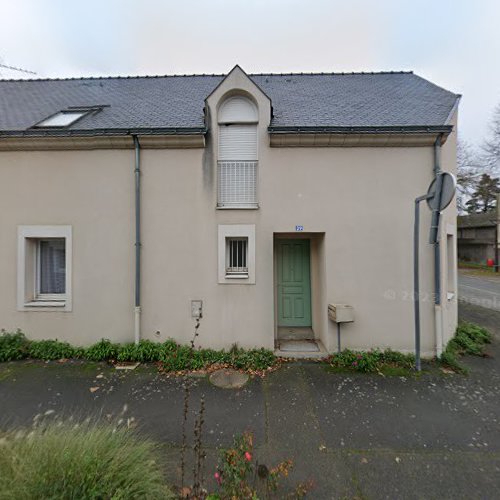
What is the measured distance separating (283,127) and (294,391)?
4.66 metres

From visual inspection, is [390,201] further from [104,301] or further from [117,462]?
[104,301]

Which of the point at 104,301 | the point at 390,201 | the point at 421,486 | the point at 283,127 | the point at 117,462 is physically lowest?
the point at 421,486

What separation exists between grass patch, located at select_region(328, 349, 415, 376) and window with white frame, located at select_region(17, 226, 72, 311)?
5396 mm

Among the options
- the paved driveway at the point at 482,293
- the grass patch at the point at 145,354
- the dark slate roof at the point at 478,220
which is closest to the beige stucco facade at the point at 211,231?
the grass patch at the point at 145,354

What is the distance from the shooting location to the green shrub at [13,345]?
15.0 ft

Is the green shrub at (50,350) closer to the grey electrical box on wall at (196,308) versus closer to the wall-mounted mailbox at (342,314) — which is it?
the grey electrical box on wall at (196,308)

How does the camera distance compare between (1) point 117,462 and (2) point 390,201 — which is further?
(2) point 390,201

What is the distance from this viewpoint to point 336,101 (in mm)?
6363

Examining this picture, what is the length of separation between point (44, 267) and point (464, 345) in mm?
9146

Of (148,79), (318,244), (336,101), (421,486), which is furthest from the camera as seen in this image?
(148,79)

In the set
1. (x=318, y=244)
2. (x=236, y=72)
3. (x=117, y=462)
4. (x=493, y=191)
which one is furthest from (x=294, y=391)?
(x=493, y=191)

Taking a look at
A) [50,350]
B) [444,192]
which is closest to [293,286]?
[444,192]

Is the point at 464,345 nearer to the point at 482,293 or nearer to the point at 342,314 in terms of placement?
the point at 342,314

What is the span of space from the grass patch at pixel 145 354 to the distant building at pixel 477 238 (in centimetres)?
2821
